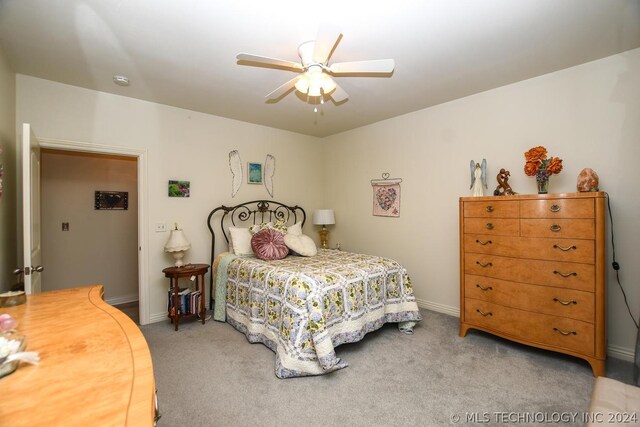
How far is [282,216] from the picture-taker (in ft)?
15.0

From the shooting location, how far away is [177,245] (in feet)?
10.8

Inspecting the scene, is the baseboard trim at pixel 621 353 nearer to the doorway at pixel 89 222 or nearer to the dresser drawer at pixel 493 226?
the dresser drawer at pixel 493 226

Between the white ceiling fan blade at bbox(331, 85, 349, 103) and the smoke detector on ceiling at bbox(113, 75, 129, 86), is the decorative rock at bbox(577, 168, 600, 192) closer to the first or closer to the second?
the white ceiling fan blade at bbox(331, 85, 349, 103)

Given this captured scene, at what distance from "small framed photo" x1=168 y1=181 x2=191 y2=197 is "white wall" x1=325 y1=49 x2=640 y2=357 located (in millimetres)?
2268

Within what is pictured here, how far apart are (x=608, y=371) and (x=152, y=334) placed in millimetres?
4049

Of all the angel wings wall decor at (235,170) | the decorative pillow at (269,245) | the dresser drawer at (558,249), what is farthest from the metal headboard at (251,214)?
the dresser drawer at (558,249)

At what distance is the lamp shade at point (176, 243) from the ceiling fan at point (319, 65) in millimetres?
1933

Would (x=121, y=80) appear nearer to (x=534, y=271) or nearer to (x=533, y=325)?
(x=534, y=271)

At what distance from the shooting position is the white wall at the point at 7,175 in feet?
7.40

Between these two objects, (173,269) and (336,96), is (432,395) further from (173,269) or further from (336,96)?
(173,269)

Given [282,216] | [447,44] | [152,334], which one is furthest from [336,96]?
[152,334]

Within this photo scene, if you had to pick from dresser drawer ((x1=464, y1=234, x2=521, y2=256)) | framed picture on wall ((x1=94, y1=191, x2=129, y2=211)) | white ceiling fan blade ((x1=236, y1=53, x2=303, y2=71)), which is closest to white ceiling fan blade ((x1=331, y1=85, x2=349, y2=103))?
white ceiling fan blade ((x1=236, y1=53, x2=303, y2=71))

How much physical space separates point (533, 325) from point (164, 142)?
13.7 ft

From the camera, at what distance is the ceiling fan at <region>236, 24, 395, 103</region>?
1.76 metres
